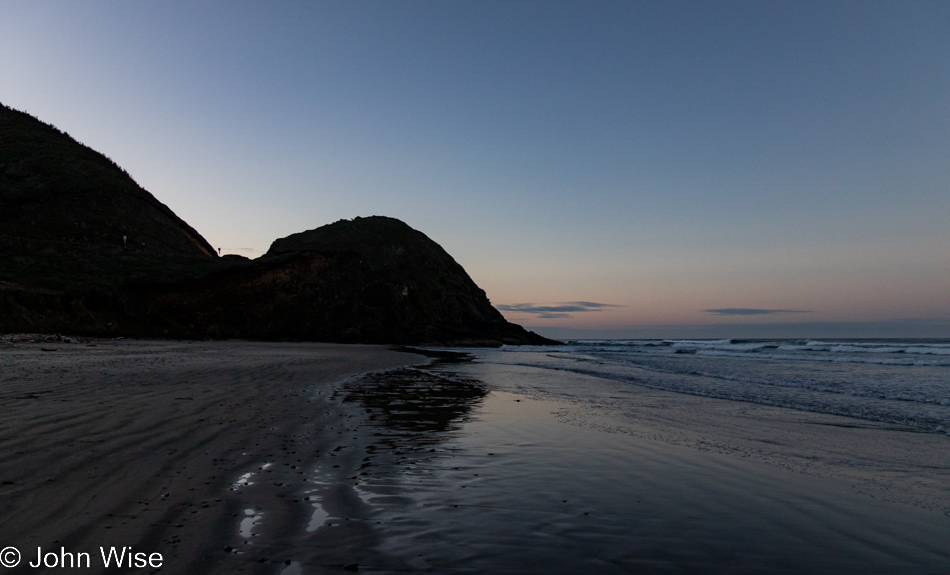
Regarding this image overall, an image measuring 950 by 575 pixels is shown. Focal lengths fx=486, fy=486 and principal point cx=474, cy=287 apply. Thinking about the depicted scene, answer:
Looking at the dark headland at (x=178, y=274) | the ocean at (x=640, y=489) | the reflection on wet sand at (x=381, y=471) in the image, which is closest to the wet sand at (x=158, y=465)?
the reflection on wet sand at (x=381, y=471)

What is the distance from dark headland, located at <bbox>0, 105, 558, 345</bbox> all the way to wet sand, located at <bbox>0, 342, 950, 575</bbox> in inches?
1231

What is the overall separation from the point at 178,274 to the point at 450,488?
1937 inches

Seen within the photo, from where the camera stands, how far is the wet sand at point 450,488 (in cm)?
290

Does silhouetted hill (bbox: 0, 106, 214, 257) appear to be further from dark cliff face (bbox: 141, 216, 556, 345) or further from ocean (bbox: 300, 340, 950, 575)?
ocean (bbox: 300, 340, 950, 575)

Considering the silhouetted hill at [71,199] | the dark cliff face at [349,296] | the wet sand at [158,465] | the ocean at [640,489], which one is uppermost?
the silhouetted hill at [71,199]

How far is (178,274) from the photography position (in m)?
45.1

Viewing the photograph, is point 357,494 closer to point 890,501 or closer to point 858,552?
point 858,552

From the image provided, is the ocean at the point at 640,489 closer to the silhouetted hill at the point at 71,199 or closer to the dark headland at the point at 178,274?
the dark headland at the point at 178,274

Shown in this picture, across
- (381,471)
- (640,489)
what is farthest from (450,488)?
(640,489)

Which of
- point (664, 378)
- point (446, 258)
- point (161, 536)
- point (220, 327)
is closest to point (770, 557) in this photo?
point (161, 536)

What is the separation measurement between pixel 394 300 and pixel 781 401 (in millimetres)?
48322

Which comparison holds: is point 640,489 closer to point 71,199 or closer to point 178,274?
point 178,274

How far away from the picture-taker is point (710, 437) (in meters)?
7.04

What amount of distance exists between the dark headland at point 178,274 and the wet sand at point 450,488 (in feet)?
103
